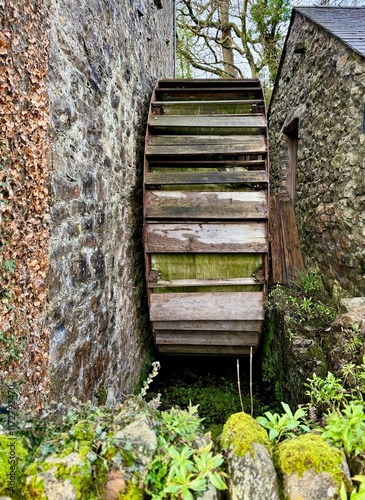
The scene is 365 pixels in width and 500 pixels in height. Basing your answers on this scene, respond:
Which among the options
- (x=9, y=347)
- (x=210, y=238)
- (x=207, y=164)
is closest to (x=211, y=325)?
(x=210, y=238)

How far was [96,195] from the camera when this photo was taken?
7.79ft

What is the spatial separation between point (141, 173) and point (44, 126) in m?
2.14

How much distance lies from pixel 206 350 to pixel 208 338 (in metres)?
0.21

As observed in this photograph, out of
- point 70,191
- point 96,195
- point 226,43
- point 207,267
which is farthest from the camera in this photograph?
point 226,43

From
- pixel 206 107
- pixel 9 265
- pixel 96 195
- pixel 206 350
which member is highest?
pixel 206 107

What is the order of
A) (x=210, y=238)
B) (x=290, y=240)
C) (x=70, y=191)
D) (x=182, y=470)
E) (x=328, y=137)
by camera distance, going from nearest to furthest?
(x=182, y=470)
(x=70, y=191)
(x=328, y=137)
(x=210, y=238)
(x=290, y=240)

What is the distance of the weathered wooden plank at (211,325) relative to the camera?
11.5ft

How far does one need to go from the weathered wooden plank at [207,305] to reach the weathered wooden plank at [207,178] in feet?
3.60

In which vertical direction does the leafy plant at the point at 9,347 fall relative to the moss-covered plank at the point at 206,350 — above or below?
above

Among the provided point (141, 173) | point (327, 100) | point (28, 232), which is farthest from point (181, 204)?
point (28, 232)

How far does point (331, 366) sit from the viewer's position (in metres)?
2.30

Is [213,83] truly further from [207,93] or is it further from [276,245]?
[276,245]

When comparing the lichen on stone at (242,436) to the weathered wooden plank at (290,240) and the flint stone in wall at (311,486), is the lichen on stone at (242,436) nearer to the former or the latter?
the flint stone in wall at (311,486)

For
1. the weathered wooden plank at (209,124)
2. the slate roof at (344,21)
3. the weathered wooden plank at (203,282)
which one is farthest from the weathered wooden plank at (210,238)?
→ the slate roof at (344,21)
